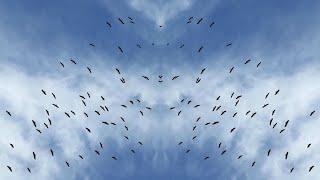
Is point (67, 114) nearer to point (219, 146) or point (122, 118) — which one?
point (122, 118)

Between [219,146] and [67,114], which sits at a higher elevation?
[67,114]

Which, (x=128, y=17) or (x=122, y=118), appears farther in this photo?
(x=122, y=118)

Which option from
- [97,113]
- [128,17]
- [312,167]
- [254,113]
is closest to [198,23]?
[128,17]

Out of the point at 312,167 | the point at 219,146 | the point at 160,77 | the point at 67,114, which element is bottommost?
the point at 312,167

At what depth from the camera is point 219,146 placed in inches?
1955

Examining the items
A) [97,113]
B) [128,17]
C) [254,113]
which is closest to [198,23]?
[128,17]

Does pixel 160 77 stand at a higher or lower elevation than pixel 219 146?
higher

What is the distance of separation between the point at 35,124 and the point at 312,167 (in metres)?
30.6

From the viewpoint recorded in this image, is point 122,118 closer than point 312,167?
No

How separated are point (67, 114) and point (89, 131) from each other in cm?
360

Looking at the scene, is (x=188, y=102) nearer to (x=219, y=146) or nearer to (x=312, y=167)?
(x=219, y=146)

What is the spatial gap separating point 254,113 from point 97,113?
58.2 ft

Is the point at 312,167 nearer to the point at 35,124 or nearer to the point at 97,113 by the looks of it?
the point at 97,113

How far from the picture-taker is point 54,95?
4981 centimetres
